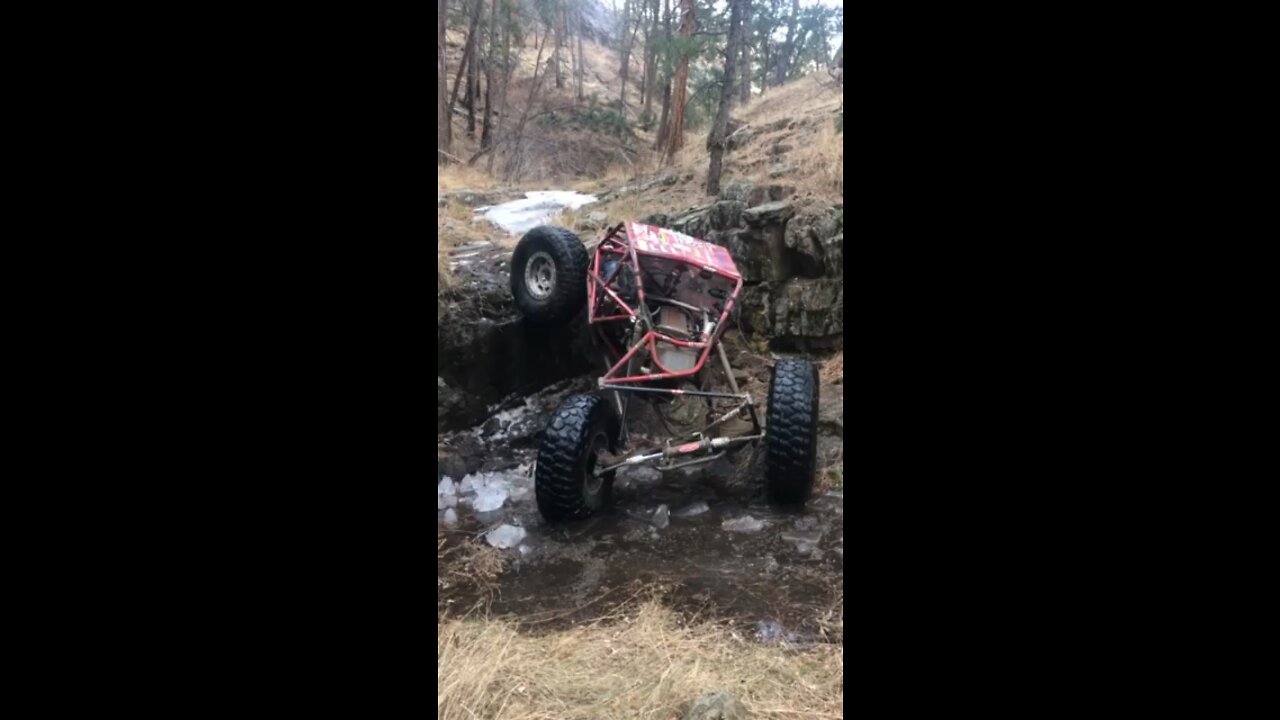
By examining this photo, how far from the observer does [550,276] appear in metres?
6.25

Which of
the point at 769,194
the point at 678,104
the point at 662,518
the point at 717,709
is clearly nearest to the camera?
the point at 717,709

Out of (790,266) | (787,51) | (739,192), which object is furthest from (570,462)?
(787,51)

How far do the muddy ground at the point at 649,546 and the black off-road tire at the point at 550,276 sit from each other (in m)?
1.15

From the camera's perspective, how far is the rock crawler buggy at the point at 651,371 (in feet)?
14.3

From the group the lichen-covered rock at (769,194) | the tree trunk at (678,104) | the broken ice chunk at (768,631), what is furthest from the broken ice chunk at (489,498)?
the tree trunk at (678,104)

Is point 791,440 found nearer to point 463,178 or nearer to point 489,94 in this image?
point 463,178

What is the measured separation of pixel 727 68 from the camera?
942cm

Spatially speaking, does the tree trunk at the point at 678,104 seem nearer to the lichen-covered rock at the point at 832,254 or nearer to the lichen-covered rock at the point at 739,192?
the lichen-covered rock at the point at 739,192

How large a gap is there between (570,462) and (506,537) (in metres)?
0.66

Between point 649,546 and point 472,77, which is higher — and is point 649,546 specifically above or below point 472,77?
below

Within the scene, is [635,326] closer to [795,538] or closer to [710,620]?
[795,538]
